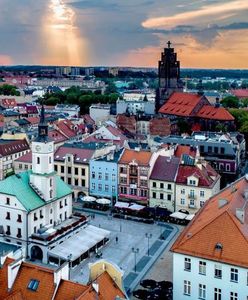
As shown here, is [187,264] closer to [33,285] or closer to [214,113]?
[33,285]

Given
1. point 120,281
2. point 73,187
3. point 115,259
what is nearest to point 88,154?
point 73,187

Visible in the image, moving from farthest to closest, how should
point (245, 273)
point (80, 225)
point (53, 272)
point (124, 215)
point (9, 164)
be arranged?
point (9, 164), point (124, 215), point (80, 225), point (245, 273), point (53, 272)

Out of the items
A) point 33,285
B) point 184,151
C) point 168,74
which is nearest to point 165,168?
point 184,151

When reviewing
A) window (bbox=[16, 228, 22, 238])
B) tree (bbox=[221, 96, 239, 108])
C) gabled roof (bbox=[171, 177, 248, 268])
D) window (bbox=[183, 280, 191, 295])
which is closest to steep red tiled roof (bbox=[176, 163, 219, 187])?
window (bbox=[16, 228, 22, 238])

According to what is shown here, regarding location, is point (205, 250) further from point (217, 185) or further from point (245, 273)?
point (217, 185)

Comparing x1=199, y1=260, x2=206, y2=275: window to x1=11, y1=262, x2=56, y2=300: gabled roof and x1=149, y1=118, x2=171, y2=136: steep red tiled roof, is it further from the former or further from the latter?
x1=149, y1=118, x2=171, y2=136: steep red tiled roof

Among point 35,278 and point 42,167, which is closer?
point 35,278
